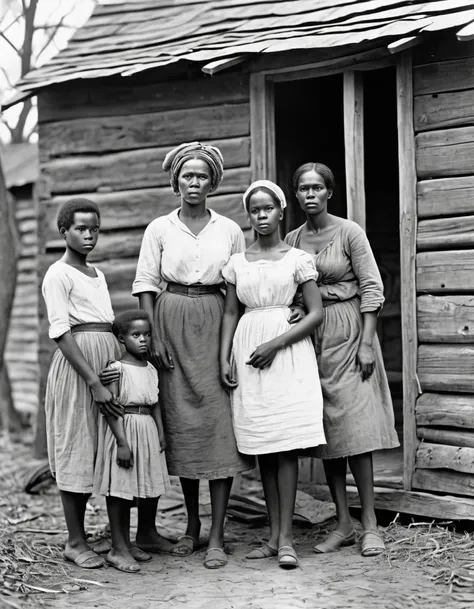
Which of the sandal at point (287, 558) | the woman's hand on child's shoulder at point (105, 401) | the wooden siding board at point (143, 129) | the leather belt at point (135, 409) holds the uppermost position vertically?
the wooden siding board at point (143, 129)

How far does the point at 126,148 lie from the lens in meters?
6.53

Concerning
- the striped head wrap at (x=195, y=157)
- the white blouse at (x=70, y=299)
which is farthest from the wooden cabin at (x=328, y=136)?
the white blouse at (x=70, y=299)

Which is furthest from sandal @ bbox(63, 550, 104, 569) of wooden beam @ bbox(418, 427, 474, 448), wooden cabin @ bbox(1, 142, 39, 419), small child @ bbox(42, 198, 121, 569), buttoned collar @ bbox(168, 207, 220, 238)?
wooden cabin @ bbox(1, 142, 39, 419)

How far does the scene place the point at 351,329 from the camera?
4.77 meters

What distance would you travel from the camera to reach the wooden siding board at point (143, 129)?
20.1 feet

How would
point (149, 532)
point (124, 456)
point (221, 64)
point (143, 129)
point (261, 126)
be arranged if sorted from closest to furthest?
point (124, 456) < point (149, 532) < point (221, 64) < point (261, 126) < point (143, 129)

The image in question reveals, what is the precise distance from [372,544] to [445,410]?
3.38ft

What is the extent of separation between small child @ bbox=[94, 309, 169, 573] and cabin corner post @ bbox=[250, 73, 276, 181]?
1.83 m

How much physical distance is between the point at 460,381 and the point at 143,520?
212cm

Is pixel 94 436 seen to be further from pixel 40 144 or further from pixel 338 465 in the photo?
pixel 40 144

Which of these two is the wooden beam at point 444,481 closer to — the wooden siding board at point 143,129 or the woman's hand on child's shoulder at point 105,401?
Result: the woman's hand on child's shoulder at point 105,401

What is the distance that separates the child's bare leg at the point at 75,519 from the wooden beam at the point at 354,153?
2508mm

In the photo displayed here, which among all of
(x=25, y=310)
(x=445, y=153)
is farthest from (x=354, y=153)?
(x=25, y=310)

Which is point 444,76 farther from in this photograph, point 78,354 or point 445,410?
point 78,354
